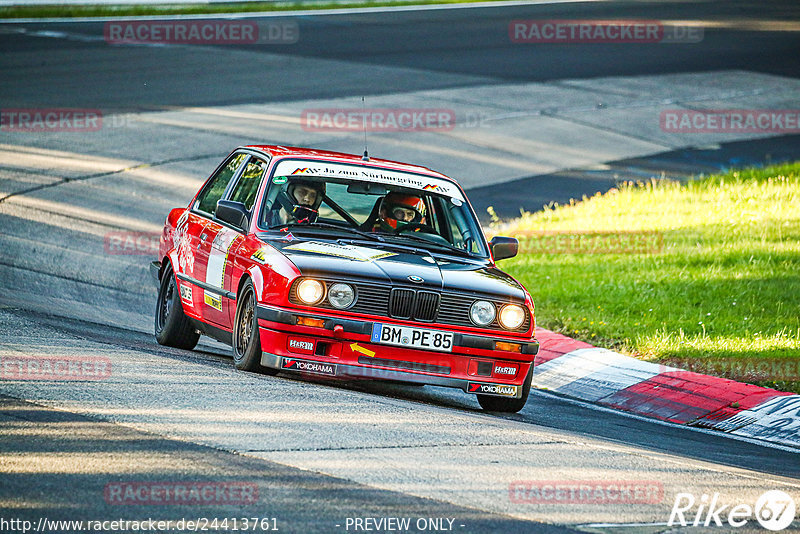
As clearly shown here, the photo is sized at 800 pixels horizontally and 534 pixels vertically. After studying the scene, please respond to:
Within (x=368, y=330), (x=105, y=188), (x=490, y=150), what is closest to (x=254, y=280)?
(x=368, y=330)

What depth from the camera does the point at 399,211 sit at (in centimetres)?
884

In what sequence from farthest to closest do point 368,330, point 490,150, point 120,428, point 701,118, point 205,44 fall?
1. point 205,44
2. point 701,118
3. point 490,150
4. point 368,330
5. point 120,428

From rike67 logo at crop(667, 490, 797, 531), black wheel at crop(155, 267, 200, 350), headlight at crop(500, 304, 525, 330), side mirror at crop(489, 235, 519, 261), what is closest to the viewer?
rike67 logo at crop(667, 490, 797, 531)

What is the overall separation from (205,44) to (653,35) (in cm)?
1411

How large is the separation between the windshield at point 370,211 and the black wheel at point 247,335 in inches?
25.0

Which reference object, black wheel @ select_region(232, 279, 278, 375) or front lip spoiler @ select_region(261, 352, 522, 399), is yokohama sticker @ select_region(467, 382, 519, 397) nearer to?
front lip spoiler @ select_region(261, 352, 522, 399)

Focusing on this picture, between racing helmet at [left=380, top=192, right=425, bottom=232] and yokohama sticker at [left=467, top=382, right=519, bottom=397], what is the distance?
1507 millimetres

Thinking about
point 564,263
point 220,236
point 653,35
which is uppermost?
point 653,35

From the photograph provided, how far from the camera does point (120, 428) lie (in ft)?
19.3

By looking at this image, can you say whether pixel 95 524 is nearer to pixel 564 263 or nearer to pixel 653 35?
pixel 564 263

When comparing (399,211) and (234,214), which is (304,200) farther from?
(399,211)

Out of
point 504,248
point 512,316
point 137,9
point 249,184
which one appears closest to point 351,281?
point 512,316

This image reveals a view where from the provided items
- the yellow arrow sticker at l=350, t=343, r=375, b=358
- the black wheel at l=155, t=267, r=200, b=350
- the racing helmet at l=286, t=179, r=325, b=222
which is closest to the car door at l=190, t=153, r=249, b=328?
the black wheel at l=155, t=267, r=200, b=350

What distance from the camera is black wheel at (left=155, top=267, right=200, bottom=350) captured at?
30.7 ft
